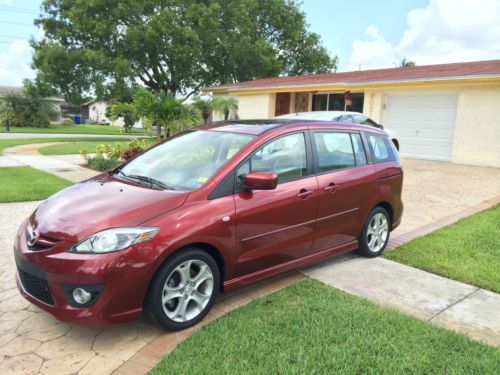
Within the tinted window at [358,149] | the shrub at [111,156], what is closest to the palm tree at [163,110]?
the shrub at [111,156]

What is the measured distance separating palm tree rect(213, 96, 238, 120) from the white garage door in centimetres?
900

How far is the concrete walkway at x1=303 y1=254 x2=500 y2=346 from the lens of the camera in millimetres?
3537

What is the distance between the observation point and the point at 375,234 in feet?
16.8

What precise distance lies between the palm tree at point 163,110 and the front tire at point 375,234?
24.2 ft

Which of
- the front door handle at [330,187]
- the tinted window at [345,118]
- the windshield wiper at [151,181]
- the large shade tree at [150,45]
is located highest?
the large shade tree at [150,45]

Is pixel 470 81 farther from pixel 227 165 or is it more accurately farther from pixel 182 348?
pixel 182 348

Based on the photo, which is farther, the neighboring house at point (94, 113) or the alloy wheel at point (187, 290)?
the neighboring house at point (94, 113)

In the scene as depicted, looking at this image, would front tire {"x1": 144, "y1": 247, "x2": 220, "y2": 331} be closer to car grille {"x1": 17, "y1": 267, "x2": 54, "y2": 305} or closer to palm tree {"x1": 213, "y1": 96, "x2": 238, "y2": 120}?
car grille {"x1": 17, "y1": 267, "x2": 54, "y2": 305}

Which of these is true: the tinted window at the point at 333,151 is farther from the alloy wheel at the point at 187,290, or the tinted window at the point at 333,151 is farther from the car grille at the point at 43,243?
the car grille at the point at 43,243

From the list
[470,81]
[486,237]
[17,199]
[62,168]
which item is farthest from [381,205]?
[470,81]

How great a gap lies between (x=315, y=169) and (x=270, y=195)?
2.35ft

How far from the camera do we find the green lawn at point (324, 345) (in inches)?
108

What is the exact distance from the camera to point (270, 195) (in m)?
3.75

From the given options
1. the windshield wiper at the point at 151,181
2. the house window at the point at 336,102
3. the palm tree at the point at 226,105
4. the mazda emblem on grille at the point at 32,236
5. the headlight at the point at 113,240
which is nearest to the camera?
the headlight at the point at 113,240
